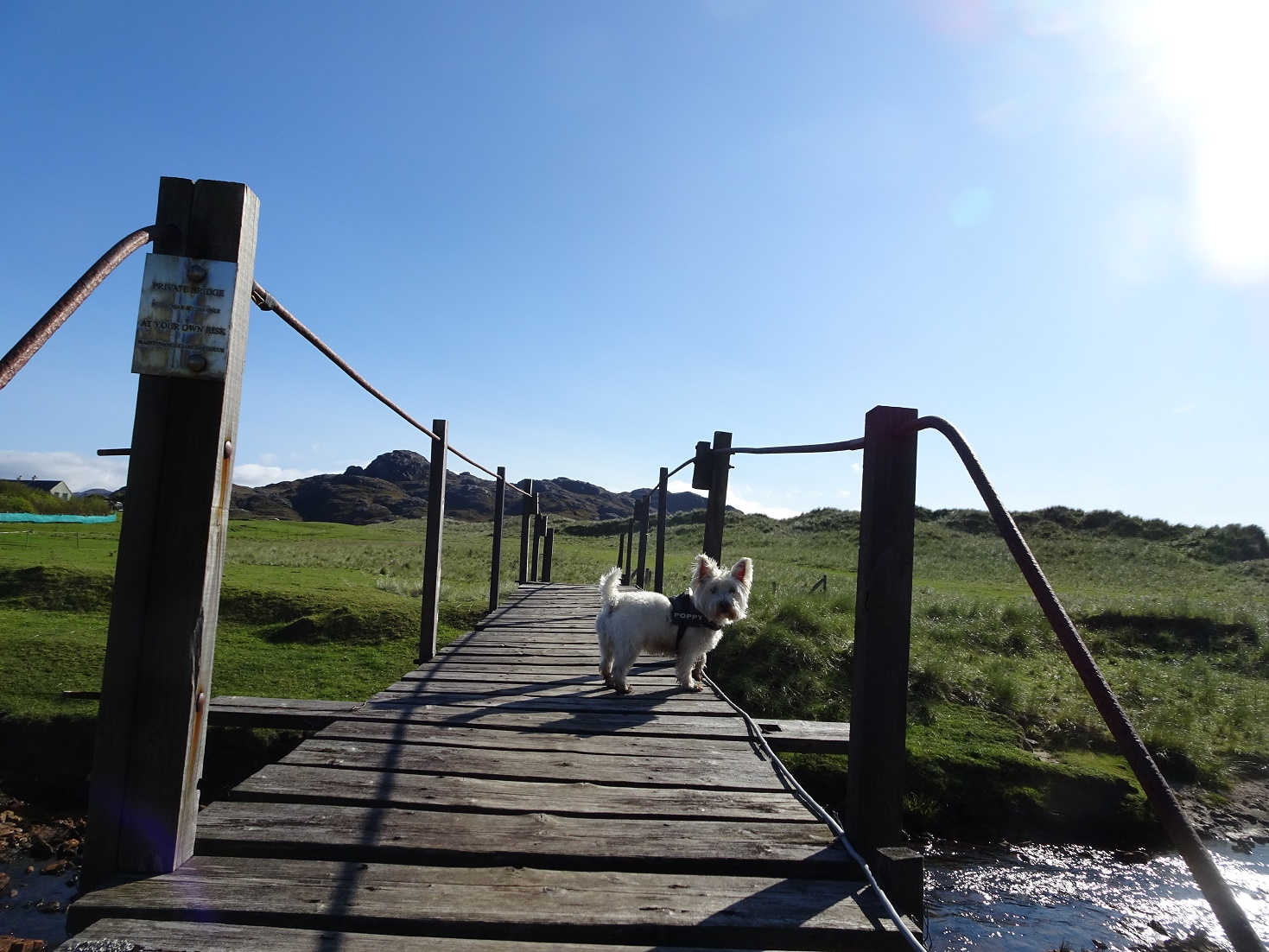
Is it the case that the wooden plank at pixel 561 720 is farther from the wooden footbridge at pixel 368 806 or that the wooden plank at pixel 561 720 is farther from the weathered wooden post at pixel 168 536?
the weathered wooden post at pixel 168 536

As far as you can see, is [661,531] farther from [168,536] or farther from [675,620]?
[168,536]

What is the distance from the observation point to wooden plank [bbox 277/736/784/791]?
10.1ft

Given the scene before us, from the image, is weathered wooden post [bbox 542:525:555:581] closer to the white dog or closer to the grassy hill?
the white dog

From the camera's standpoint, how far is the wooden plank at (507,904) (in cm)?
191

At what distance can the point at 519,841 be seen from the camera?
7.90 feet

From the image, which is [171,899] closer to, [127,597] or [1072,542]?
[127,597]

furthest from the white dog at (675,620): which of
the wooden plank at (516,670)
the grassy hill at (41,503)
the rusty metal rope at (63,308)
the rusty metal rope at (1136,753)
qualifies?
the grassy hill at (41,503)

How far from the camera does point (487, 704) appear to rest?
431 cm

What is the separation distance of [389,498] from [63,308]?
105823mm

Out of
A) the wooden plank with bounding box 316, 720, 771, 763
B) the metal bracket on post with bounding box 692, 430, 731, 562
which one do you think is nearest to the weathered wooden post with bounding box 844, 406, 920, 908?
the wooden plank with bounding box 316, 720, 771, 763

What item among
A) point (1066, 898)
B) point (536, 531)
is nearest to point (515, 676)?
point (1066, 898)

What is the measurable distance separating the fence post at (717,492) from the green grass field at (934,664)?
8.43ft

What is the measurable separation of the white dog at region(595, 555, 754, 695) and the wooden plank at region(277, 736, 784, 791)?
5.26 feet

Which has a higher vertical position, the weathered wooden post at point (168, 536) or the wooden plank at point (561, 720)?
the weathered wooden post at point (168, 536)
